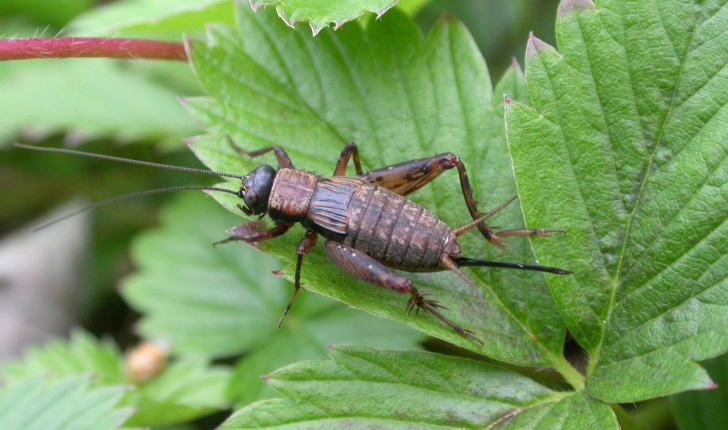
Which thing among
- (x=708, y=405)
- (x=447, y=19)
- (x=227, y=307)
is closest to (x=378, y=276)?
(x=447, y=19)

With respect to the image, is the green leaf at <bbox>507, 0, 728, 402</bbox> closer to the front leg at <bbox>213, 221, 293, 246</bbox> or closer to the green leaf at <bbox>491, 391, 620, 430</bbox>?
the green leaf at <bbox>491, 391, 620, 430</bbox>

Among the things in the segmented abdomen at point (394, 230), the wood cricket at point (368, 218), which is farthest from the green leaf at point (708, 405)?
the segmented abdomen at point (394, 230)

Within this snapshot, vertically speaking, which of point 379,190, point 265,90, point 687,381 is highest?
point 265,90

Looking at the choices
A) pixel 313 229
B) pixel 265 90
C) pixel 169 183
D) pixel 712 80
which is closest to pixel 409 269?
pixel 313 229

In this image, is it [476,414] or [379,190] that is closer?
[476,414]

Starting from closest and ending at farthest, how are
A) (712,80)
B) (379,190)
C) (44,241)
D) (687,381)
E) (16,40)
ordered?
1. (687,381)
2. (712,80)
3. (16,40)
4. (379,190)
5. (44,241)

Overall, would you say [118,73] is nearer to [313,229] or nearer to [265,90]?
[265,90]

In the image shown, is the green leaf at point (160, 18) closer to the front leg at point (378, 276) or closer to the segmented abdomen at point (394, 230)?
the segmented abdomen at point (394, 230)
